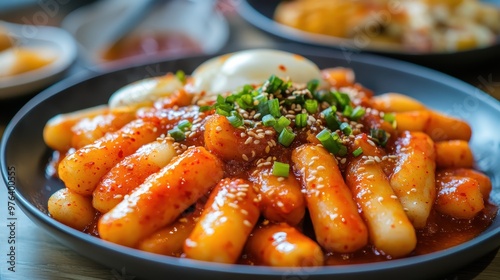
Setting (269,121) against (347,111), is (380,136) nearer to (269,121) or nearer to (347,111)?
(347,111)

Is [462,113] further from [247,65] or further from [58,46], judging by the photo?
[58,46]

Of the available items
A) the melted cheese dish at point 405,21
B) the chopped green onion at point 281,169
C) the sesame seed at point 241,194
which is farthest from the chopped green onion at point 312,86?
the melted cheese dish at point 405,21

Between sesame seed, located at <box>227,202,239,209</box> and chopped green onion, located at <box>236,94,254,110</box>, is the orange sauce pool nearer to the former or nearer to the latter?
chopped green onion, located at <box>236,94,254,110</box>

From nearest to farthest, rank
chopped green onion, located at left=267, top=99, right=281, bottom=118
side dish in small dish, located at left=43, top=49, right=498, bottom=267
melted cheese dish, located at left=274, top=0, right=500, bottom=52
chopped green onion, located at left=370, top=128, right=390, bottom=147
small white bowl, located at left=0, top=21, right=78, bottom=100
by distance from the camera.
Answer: side dish in small dish, located at left=43, top=49, right=498, bottom=267 → chopped green onion, located at left=267, top=99, right=281, bottom=118 → chopped green onion, located at left=370, top=128, right=390, bottom=147 → small white bowl, located at left=0, top=21, right=78, bottom=100 → melted cheese dish, located at left=274, top=0, right=500, bottom=52

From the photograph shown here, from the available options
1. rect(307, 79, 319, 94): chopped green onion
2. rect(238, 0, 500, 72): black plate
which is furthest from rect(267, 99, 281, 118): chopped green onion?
rect(238, 0, 500, 72): black plate

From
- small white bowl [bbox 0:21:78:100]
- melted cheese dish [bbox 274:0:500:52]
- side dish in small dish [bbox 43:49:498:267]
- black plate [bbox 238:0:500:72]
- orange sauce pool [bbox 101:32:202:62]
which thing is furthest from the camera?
orange sauce pool [bbox 101:32:202:62]

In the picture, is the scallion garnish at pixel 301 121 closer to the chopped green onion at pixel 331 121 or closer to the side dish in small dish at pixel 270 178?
the side dish in small dish at pixel 270 178

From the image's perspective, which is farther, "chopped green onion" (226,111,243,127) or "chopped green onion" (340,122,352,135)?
"chopped green onion" (340,122,352,135)
